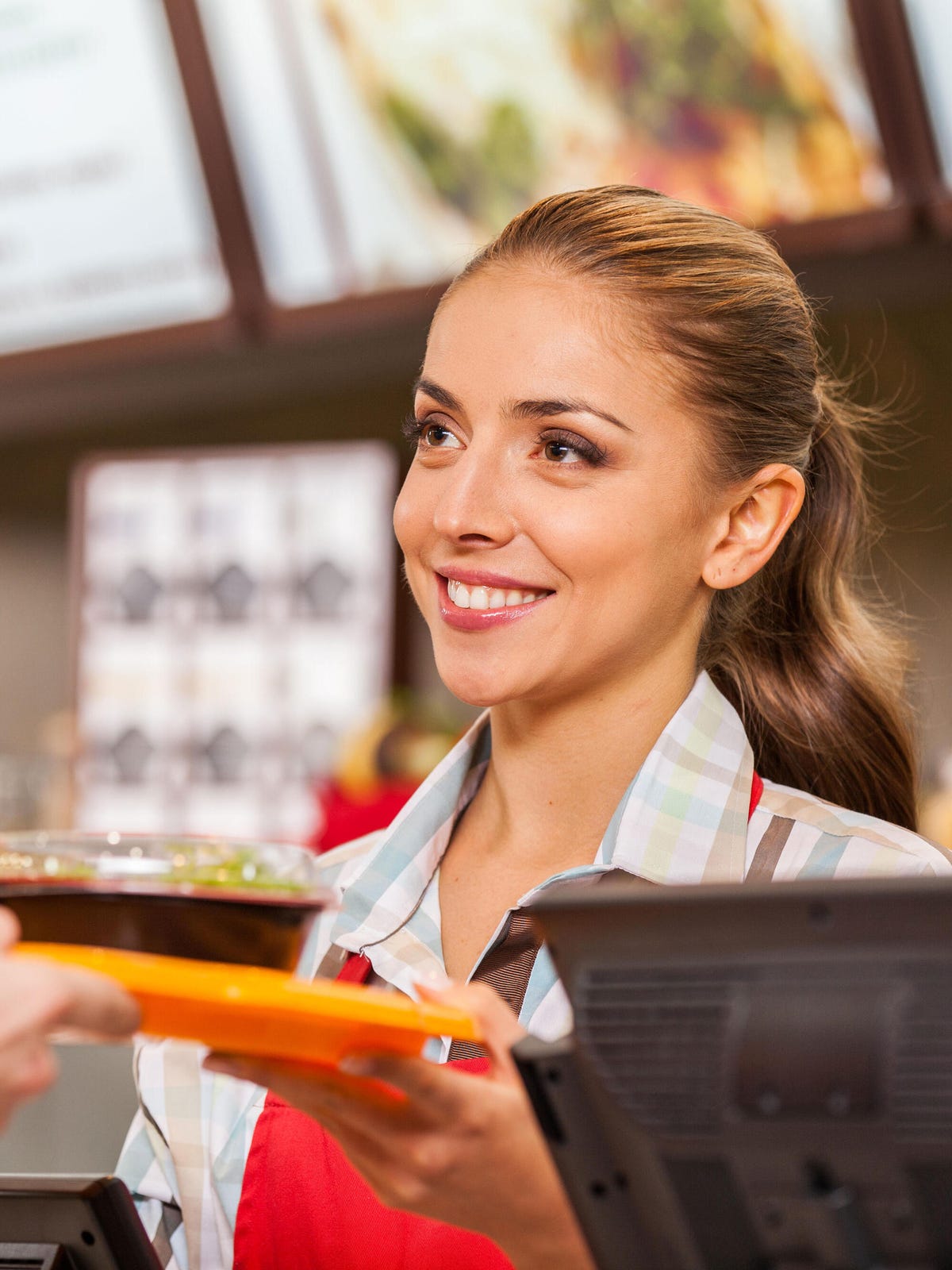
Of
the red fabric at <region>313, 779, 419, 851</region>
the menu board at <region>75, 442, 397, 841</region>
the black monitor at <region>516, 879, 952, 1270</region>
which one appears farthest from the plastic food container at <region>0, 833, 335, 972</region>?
the menu board at <region>75, 442, 397, 841</region>

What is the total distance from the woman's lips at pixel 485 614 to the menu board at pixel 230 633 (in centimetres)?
196

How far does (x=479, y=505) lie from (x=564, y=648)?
0.40ft

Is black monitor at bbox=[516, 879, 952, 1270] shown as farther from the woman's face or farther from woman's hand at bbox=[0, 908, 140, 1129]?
the woman's face

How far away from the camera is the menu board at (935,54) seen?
2348mm

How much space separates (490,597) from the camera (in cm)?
118

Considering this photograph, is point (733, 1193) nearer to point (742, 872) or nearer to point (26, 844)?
point (26, 844)

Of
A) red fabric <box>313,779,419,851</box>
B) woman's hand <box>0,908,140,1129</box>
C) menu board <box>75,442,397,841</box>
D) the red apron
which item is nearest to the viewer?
woman's hand <box>0,908,140,1129</box>

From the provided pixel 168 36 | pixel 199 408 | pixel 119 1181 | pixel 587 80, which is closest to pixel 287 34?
pixel 168 36

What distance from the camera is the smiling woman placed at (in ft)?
3.69

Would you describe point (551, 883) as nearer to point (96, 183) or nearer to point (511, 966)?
point (511, 966)

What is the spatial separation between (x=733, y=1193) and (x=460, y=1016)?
0.14m

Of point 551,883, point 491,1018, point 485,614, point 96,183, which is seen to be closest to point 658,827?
point 551,883

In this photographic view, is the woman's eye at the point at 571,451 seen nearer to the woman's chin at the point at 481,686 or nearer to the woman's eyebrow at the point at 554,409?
the woman's eyebrow at the point at 554,409

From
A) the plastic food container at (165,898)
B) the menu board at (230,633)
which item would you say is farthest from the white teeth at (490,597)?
the menu board at (230,633)
